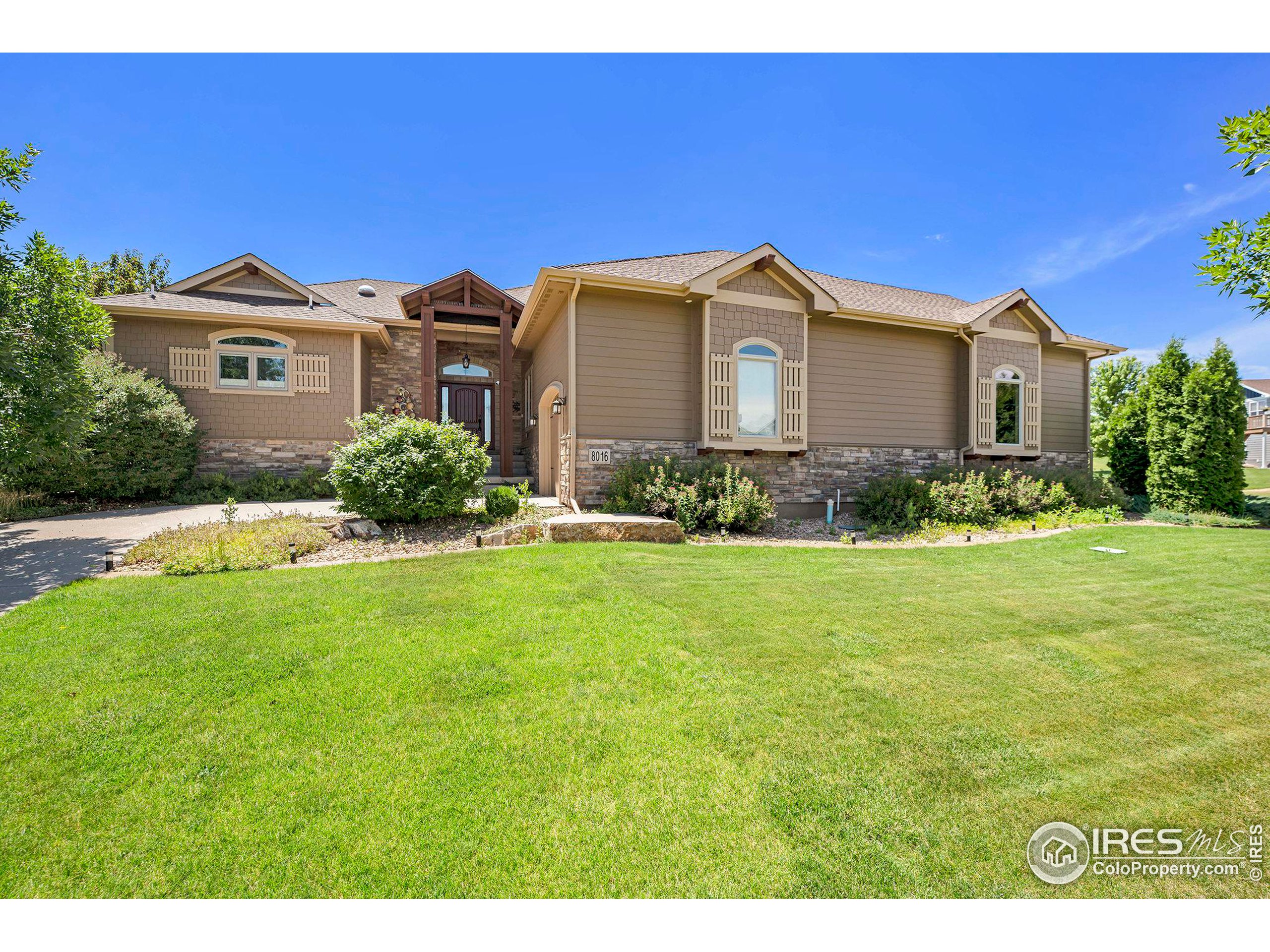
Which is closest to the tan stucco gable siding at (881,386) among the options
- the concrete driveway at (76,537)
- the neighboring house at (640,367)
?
the neighboring house at (640,367)

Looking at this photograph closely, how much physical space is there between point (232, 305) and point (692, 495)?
12330 millimetres

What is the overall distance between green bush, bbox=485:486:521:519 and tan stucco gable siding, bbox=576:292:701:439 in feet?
5.83

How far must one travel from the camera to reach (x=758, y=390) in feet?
35.1

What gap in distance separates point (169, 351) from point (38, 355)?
5350 millimetres

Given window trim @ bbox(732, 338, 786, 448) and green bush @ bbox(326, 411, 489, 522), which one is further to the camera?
window trim @ bbox(732, 338, 786, 448)

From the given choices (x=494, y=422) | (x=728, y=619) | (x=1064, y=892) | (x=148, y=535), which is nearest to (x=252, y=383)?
(x=494, y=422)

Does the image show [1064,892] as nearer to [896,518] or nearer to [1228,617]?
[1228,617]

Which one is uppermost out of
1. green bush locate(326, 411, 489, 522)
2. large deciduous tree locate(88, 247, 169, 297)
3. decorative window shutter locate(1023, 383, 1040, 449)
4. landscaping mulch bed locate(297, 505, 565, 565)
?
large deciduous tree locate(88, 247, 169, 297)

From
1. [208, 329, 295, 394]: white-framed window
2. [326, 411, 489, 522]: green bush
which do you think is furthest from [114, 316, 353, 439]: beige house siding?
[326, 411, 489, 522]: green bush

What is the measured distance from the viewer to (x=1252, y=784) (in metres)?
2.52

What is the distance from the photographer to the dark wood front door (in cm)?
1482

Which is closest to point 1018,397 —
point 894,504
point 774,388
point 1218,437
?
point 1218,437

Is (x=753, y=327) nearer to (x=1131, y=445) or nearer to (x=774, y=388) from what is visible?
(x=774, y=388)

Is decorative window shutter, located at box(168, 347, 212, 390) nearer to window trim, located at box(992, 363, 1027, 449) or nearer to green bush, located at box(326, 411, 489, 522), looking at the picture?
green bush, located at box(326, 411, 489, 522)
